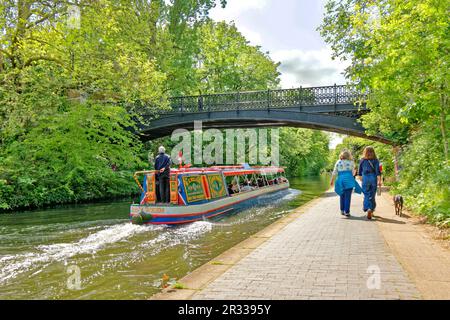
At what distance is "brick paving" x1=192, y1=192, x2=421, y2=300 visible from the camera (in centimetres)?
404

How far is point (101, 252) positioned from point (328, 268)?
17.5 ft

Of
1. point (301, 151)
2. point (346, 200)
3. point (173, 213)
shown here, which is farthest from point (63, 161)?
point (301, 151)

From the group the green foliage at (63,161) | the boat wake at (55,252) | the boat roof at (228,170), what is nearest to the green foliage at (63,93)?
the green foliage at (63,161)

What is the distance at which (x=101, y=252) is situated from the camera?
8.23 metres

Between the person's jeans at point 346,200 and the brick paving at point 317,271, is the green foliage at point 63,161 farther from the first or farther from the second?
the brick paving at point 317,271

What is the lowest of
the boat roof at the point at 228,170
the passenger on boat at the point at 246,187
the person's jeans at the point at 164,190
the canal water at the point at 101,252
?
the canal water at the point at 101,252

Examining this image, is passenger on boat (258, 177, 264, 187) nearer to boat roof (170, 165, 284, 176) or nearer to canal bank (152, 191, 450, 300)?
boat roof (170, 165, 284, 176)

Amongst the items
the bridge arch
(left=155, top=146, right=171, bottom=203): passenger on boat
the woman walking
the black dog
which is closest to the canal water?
(left=155, top=146, right=171, bottom=203): passenger on boat

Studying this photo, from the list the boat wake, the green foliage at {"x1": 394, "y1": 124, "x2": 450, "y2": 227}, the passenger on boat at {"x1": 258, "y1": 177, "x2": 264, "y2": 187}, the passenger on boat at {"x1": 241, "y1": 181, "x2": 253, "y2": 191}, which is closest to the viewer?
the boat wake

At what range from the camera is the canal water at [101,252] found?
5902 millimetres

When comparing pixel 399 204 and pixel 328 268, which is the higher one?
pixel 399 204

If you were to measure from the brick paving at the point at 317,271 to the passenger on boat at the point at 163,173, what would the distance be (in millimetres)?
5761

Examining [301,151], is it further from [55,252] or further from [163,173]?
[55,252]
